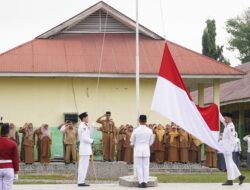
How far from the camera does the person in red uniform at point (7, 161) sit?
13.4m

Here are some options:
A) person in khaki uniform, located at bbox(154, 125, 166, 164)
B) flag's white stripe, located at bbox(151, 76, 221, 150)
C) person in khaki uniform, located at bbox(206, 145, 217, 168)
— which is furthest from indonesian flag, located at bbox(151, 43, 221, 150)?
person in khaki uniform, located at bbox(206, 145, 217, 168)

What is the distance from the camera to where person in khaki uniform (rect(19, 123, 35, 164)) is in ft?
86.5

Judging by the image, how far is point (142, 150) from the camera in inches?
715

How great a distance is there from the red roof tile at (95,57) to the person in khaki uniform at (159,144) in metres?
2.39

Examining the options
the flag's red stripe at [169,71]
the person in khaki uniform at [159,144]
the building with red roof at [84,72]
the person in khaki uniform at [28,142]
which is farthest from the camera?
the building with red roof at [84,72]

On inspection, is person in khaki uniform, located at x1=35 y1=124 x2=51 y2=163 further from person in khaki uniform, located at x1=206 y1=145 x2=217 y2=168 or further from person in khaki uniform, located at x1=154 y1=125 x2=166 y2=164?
person in khaki uniform, located at x1=206 y1=145 x2=217 y2=168

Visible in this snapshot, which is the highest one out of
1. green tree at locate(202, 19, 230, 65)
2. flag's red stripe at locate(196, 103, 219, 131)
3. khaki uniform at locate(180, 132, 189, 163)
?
green tree at locate(202, 19, 230, 65)

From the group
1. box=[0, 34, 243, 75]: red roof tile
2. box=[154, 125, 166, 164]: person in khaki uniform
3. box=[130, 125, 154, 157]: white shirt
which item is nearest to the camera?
box=[130, 125, 154, 157]: white shirt

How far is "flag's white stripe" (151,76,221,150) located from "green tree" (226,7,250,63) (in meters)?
56.2

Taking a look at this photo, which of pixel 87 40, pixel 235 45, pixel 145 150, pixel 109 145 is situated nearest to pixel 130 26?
pixel 87 40

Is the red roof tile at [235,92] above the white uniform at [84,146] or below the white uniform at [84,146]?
above

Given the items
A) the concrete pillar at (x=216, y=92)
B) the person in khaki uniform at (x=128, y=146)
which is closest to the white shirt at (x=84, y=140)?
the person in khaki uniform at (x=128, y=146)

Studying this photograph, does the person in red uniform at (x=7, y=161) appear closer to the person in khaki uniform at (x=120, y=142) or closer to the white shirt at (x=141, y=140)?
the white shirt at (x=141, y=140)

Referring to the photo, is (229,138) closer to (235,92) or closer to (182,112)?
Result: (182,112)
